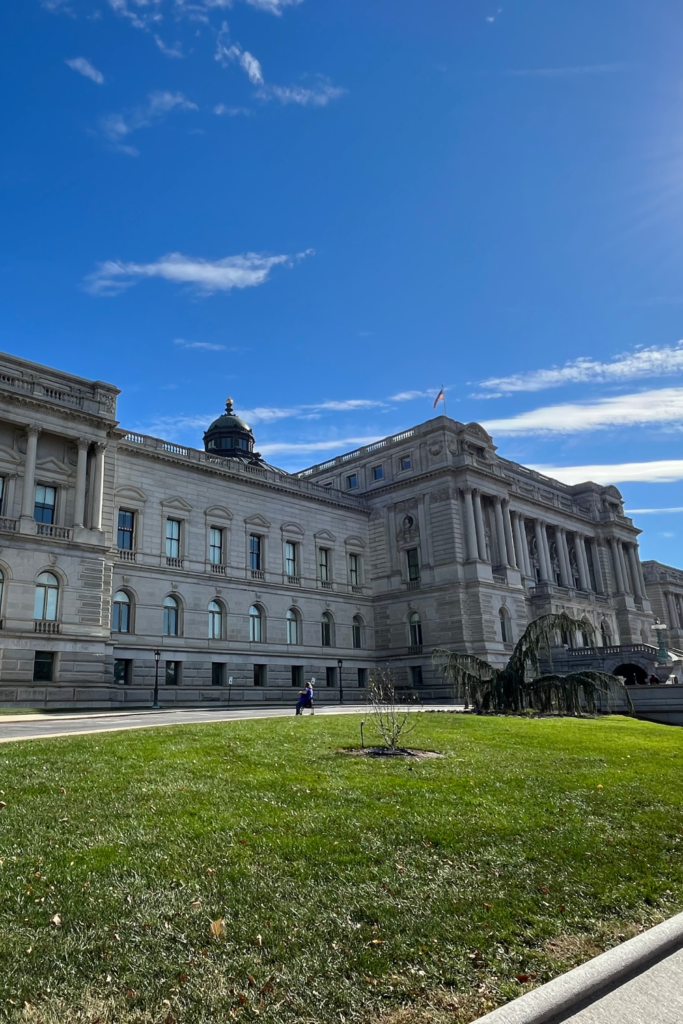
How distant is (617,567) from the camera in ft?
271

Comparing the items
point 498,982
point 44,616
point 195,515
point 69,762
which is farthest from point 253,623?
point 498,982

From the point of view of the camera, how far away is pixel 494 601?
192 feet

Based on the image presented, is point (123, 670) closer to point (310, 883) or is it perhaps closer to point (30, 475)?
point (30, 475)

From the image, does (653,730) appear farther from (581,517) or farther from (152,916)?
(581,517)

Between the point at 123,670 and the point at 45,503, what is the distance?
35.4 ft

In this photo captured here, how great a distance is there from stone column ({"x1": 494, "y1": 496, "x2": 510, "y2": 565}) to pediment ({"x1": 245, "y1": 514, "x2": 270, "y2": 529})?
66.8 ft

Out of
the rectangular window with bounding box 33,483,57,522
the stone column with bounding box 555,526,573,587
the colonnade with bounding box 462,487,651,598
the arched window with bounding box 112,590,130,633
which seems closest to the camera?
the rectangular window with bounding box 33,483,57,522

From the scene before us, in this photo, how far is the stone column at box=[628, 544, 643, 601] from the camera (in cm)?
8462

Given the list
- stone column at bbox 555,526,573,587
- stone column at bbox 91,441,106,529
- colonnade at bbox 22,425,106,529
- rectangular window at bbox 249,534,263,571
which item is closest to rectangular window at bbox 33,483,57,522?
colonnade at bbox 22,425,106,529

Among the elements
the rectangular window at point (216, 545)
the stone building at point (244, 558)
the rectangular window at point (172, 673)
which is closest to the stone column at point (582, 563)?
the stone building at point (244, 558)

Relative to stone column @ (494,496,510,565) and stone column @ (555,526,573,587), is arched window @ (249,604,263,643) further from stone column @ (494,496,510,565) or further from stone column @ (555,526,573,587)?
stone column @ (555,526,573,587)

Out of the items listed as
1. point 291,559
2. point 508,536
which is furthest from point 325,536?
point 508,536

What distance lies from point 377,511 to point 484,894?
2229 inches

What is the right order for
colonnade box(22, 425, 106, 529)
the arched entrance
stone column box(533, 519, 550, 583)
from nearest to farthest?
colonnade box(22, 425, 106, 529), the arched entrance, stone column box(533, 519, 550, 583)
